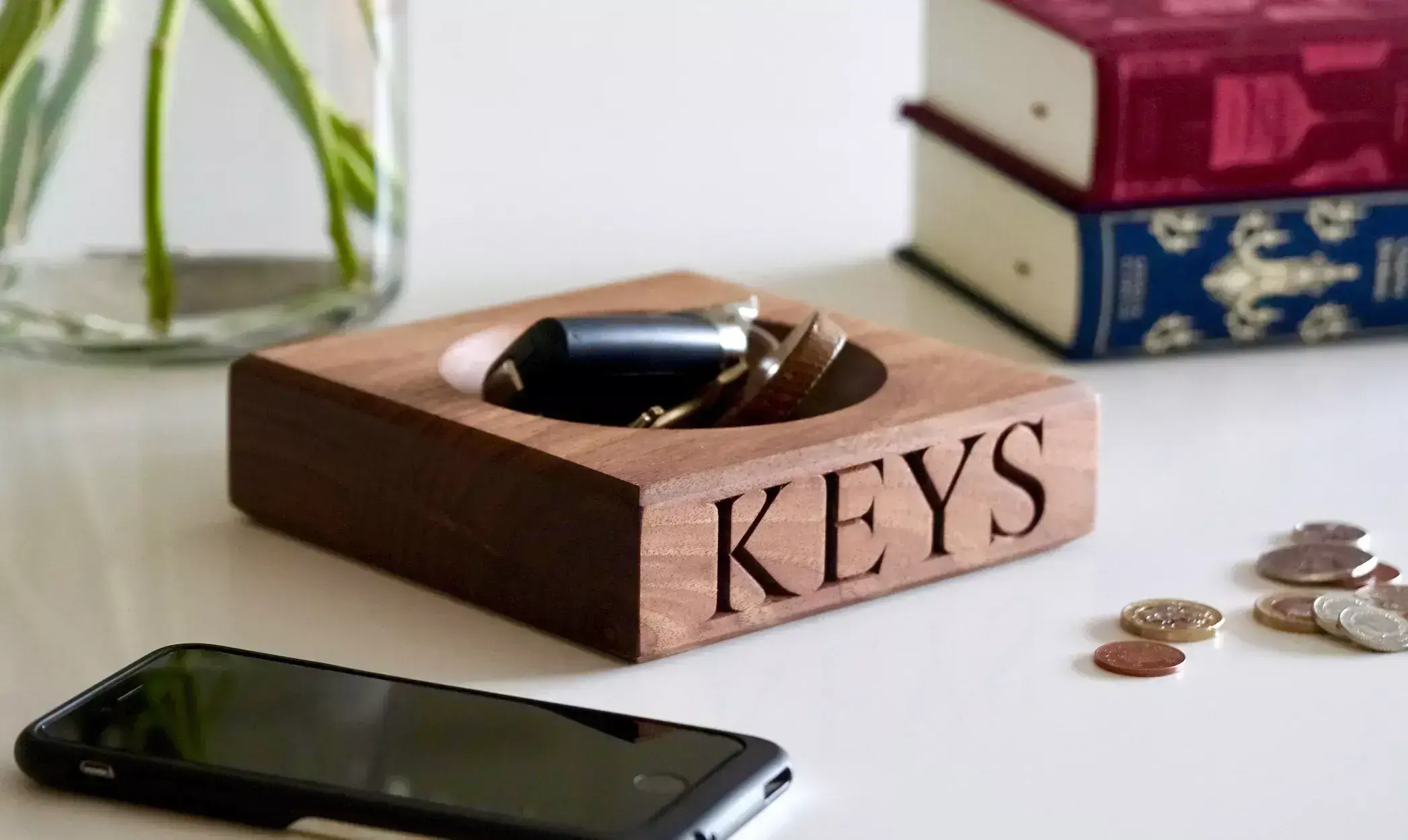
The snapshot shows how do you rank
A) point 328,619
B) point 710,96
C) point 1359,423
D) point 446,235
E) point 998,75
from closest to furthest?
point 328,619, point 1359,423, point 998,75, point 446,235, point 710,96

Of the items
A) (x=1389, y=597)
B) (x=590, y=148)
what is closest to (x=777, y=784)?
(x=1389, y=597)

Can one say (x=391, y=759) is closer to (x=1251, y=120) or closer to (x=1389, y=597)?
(x=1389, y=597)

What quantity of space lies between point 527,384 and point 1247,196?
0.41 metres

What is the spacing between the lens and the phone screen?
1.55ft

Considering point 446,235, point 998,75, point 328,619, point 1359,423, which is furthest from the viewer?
point 446,235

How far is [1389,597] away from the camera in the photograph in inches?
25.0

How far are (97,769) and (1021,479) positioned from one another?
318mm

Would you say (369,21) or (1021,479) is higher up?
(369,21)

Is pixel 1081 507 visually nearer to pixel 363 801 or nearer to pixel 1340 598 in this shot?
pixel 1340 598

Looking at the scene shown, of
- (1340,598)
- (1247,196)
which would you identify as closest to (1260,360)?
(1247,196)

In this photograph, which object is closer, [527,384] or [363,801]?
[363,801]

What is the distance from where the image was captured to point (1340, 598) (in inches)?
24.8

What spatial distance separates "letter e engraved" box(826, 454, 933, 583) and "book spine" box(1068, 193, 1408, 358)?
30cm

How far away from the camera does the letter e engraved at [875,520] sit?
0.61 m
